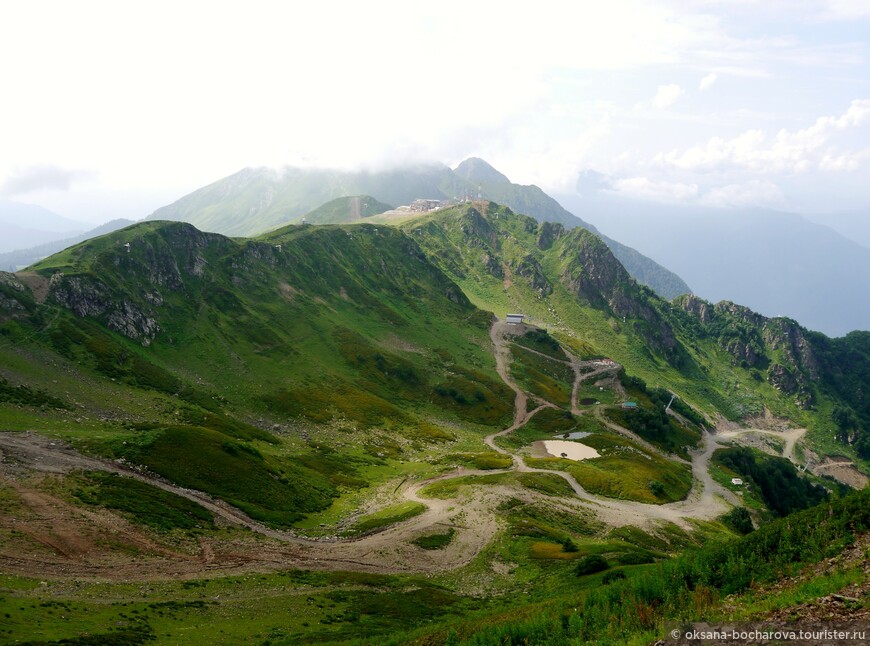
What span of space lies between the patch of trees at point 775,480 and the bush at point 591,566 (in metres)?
139

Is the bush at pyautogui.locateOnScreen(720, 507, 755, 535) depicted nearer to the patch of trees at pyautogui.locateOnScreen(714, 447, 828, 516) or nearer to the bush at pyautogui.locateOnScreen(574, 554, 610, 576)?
the patch of trees at pyautogui.locateOnScreen(714, 447, 828, 516)

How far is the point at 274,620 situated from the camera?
45125 mm

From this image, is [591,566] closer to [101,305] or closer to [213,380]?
[213,380]

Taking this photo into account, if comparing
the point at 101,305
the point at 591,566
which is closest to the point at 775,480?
the point at 591,566

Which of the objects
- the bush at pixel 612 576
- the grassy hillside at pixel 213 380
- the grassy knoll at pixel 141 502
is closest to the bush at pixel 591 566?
the bush at pixel 612 576

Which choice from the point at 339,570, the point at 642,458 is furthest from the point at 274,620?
the point at 642,458

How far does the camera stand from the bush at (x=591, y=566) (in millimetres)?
55750

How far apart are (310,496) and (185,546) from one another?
2840 cm

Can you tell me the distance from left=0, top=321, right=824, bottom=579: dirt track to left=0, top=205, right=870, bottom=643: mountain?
321 millimetres

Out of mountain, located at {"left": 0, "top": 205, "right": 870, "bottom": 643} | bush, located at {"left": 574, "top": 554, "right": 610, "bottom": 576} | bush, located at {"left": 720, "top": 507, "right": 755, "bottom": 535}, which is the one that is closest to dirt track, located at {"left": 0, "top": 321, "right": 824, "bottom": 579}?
mountain, located at {"left": 0, "top": 205, "right": 870, "bottom": 643}

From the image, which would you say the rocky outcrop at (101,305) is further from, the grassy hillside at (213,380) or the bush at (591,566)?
the bush at (591,566)

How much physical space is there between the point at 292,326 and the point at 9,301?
87760 millimetres

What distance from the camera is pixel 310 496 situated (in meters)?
82.4

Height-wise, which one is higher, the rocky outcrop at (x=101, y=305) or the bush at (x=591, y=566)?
the rocky outcrop at (x=101, y=305)
